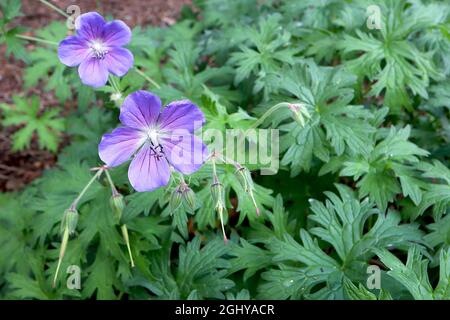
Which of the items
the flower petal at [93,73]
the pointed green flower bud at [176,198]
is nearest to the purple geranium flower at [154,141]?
the pointed green flower bud at [176,198]

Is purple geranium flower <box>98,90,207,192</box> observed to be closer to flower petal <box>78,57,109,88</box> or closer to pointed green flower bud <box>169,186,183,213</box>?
pointed green flower bud <box>169,186,183,213</box>

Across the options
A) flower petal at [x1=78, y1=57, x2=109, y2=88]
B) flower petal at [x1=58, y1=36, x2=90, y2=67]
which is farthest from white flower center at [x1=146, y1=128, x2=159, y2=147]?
flower petal at [x1=58, y1=36, x2=90, y2=67]

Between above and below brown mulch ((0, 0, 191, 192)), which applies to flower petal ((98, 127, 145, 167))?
below

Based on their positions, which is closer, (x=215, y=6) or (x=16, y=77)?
(x=215, y=6)

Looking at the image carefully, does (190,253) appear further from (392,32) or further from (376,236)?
(392,32)
